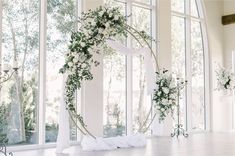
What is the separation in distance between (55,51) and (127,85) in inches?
88.5

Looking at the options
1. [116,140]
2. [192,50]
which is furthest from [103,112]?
[192,50]

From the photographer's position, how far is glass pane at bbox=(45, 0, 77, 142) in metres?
7.89

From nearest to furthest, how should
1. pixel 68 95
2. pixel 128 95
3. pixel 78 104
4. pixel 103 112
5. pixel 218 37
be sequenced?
pixel 68 95 < pixel 78 104 < pixel 103 112 < pixel 128 95 < pixel 218 37

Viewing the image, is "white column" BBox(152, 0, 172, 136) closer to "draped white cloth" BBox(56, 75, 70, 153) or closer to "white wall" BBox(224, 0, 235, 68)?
"white wall" BBox(224, 0, 235, 68)

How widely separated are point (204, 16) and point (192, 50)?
1.21m

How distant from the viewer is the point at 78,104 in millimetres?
8289

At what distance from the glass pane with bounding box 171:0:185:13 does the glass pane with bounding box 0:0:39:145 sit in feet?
15.3

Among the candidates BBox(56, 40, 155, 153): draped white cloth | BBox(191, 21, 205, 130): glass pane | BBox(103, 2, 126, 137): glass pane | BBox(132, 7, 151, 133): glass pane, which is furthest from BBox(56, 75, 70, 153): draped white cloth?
BBox(191, 21, 205, 130): glass pane

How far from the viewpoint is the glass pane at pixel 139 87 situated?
9695 millimetres

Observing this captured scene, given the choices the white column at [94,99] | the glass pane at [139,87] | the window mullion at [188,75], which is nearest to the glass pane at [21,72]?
the white column at [94,99]

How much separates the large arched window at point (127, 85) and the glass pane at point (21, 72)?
6.40 feet

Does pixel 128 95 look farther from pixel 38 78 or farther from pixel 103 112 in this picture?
pixel 38 78

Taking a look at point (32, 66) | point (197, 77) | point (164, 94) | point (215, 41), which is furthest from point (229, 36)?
point (32, 66)

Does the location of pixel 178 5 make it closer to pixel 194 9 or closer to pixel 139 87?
pixel 194 9
